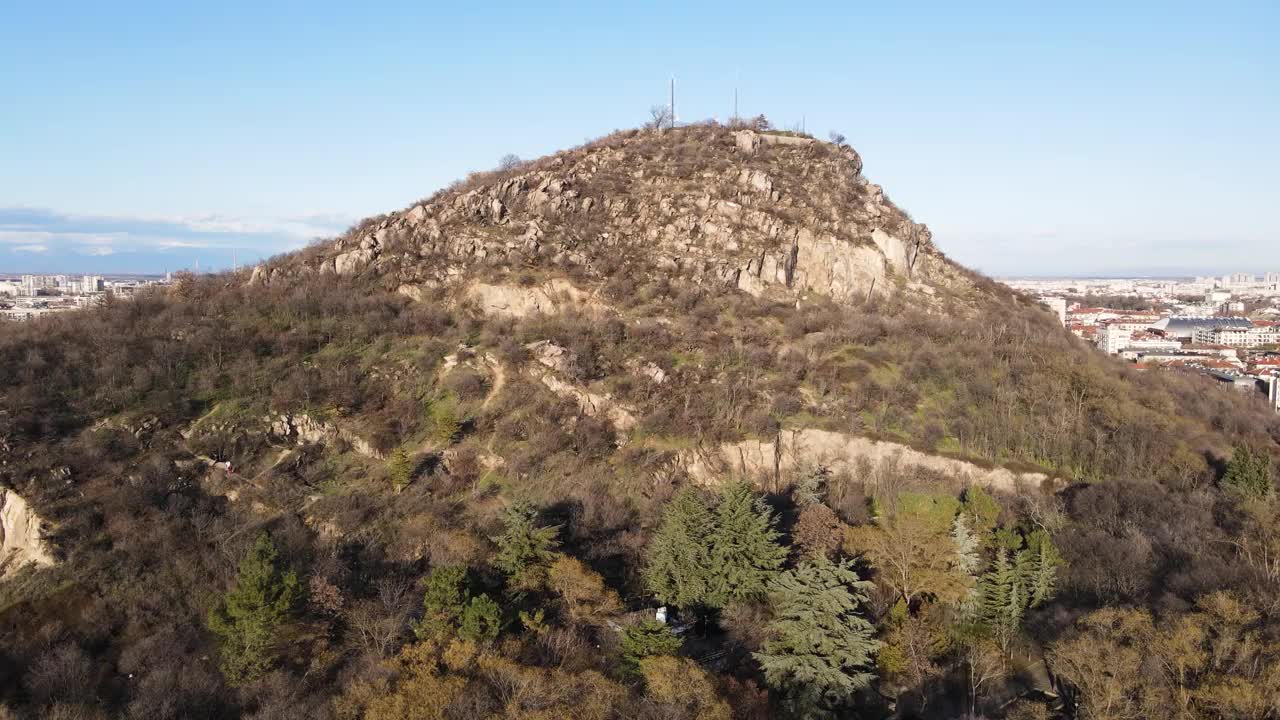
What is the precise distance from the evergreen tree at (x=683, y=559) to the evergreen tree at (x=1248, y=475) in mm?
24706

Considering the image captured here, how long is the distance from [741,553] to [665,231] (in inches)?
1251

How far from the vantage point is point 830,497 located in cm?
3625

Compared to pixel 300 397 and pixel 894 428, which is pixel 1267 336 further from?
pixel 300 397

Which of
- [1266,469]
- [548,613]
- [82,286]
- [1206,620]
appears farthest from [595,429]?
[82,286]

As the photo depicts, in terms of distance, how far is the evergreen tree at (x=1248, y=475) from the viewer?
111 ft

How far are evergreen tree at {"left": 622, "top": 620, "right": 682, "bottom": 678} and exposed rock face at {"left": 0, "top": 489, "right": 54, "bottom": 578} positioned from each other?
22.1 m

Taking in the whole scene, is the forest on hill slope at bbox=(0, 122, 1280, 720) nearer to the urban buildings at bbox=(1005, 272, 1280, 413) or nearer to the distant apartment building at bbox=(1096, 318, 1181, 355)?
the urban buildings at bbox=(1005, 272, 1280, 413)

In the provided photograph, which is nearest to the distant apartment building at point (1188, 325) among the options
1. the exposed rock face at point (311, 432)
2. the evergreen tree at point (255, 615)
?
the exposed rock face at point (311, 432)

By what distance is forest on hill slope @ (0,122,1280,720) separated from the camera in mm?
22047

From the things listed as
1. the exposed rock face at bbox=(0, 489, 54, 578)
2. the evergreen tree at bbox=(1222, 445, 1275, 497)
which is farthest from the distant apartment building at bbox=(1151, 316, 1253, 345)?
the exposed rock face at bbox=(0, 489, 54, 578)

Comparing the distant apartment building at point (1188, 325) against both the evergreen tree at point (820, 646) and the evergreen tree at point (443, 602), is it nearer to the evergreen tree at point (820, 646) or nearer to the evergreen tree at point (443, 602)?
the evergreen tree at point (820, 646)

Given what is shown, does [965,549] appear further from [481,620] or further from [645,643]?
[481,620]

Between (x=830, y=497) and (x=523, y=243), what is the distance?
27.5m

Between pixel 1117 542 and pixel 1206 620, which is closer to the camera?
pixel 1206 620
